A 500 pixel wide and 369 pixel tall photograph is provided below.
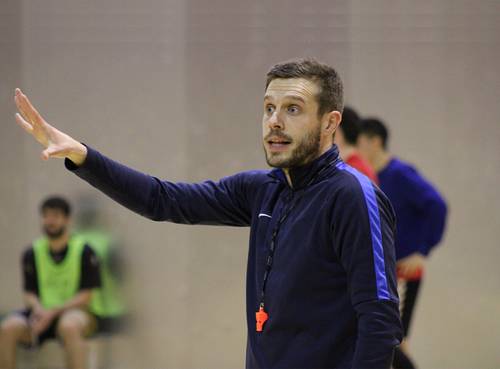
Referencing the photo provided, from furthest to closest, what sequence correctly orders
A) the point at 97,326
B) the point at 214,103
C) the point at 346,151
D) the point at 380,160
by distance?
the point at 214,103, the point at 97,326, the point at 380,160, the point at 346,151

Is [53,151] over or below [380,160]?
over

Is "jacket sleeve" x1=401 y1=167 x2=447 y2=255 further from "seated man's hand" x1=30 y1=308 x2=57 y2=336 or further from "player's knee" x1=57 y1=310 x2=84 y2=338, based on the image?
"seated man's hand" x1=30 y1=308 x2=57 y2=336

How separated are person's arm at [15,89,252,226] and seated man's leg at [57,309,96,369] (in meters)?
3.04

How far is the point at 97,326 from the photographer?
5730 millimetres

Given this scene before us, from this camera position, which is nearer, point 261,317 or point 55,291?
point 261,317

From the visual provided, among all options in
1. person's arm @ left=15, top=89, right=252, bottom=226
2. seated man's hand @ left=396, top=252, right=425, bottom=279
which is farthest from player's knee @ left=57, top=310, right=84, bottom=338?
person's arm @ left=15, top=89, right=252, bottom=226

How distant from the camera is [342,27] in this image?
19.4ft

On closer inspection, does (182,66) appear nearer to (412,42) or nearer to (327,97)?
(412,42)

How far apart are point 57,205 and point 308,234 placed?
362cm

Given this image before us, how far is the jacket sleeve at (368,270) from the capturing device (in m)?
2.08

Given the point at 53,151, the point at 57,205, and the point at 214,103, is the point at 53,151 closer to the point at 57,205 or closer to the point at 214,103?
the point at 57,205

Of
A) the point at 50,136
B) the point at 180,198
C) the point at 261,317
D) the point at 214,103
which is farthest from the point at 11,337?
the point at 261,317

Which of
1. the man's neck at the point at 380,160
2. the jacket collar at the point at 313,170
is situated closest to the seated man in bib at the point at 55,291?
the man's neck at the point at 380,160

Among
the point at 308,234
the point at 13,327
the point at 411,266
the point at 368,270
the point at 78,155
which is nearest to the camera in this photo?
the point at 368,270
